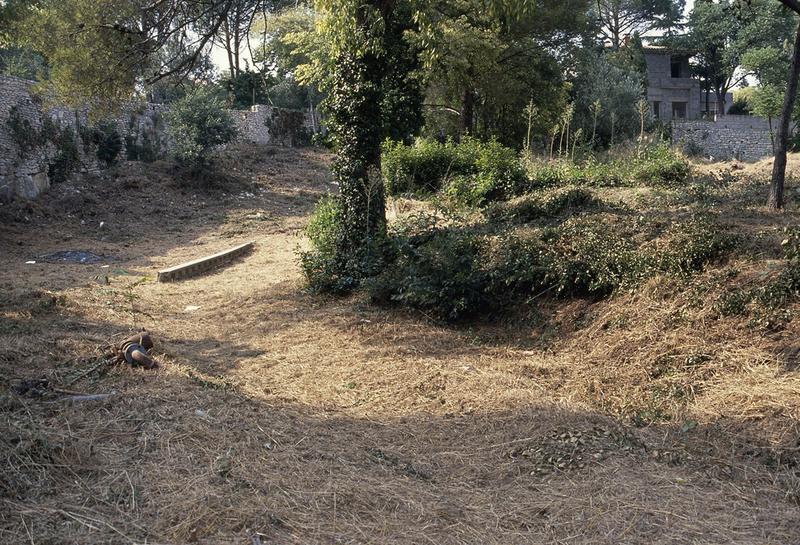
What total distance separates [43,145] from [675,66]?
3528 centimetres

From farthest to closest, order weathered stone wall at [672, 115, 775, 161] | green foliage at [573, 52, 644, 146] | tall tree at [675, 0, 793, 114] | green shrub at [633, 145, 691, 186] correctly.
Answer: tall tree at [675, 0, 793, 114] → weathered stone wall at [672, 115, 775, 161] → green foliage at [573, 52, 644, 146] → green shrub at [633, 145, 691, 186]

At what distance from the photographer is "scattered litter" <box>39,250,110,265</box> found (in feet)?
34.3

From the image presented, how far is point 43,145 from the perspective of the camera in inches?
576

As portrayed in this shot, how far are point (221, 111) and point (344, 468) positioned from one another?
15010 millimetres

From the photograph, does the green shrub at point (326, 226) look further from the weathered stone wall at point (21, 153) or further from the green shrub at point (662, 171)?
the weathered stone wall at point (21, 153)

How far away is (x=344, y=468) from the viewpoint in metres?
3.49

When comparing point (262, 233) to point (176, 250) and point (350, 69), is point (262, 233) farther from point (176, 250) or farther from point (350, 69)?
point (350, 69)

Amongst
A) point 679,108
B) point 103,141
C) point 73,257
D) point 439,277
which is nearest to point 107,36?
point 73,257

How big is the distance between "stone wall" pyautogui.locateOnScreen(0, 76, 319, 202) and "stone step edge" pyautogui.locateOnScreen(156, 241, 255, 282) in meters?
4.95

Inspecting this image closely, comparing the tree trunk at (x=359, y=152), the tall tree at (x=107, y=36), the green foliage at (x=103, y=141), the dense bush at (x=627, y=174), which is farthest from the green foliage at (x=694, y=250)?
the green foliage at (x=103, y=141)

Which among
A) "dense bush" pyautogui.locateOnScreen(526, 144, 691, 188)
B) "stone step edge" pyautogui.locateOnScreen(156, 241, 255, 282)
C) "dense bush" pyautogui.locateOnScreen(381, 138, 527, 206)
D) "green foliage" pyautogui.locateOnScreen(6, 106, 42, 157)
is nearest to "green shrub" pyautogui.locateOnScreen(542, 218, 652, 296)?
"dense bush" pyautogui.locateOnScreen(526, 144, 691, 188)

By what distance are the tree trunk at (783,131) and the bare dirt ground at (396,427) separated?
356 millimetres

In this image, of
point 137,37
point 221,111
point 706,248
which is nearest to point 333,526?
point 706,248

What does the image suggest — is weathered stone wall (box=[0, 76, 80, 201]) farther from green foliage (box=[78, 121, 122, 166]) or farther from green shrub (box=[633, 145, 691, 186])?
green shrub (box=[633, 145, 691, 186])
